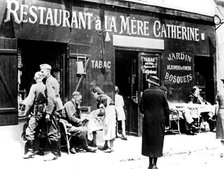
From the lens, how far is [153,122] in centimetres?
745

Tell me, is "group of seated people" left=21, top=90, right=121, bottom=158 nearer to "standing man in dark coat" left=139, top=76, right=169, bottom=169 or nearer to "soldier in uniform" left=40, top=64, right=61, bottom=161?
"soldier in uniform" left=40, top=64, right=61, bottom=161

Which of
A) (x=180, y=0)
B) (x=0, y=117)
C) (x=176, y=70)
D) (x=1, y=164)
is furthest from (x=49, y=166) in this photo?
(x=180, y=0)

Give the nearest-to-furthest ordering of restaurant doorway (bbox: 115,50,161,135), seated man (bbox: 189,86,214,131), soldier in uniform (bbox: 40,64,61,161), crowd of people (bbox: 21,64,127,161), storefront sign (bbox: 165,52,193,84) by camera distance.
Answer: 1. soldier in uniform (bbox: 40,64,61,161)
2. crowd of people (bbox: 21,64,127,161)
3. restaurant doorway (bbox: 115,50,161,135)
4. storefront sign (bbox: 165,52,193,84)
5. seated man (bbox: 189,86,214,131)

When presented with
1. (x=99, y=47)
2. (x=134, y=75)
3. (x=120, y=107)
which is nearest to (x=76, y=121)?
(x=120, y=107)

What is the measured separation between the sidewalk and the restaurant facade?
49cm

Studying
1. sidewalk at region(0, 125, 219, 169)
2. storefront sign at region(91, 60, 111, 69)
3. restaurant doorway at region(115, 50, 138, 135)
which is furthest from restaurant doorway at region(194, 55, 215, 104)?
storefront sign at region(91, 60, 111, 69)

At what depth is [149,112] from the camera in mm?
7492

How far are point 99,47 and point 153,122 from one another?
4.58 meters

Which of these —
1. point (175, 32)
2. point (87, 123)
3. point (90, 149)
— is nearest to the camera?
point (90, 149)

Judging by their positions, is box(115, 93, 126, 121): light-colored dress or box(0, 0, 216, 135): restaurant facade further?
box(115, 93, 126, 121): light-colored dress

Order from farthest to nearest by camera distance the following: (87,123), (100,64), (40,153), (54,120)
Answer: (100,64) < (87,123) < (40,153) < (54,120)

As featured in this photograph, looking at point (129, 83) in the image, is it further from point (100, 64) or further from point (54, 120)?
point (54, 120)

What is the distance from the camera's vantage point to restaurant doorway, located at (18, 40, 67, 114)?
10.5 metres

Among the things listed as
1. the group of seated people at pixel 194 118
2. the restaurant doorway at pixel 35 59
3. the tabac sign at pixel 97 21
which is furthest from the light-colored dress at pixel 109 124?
the group of seated people at pixel 194 118
